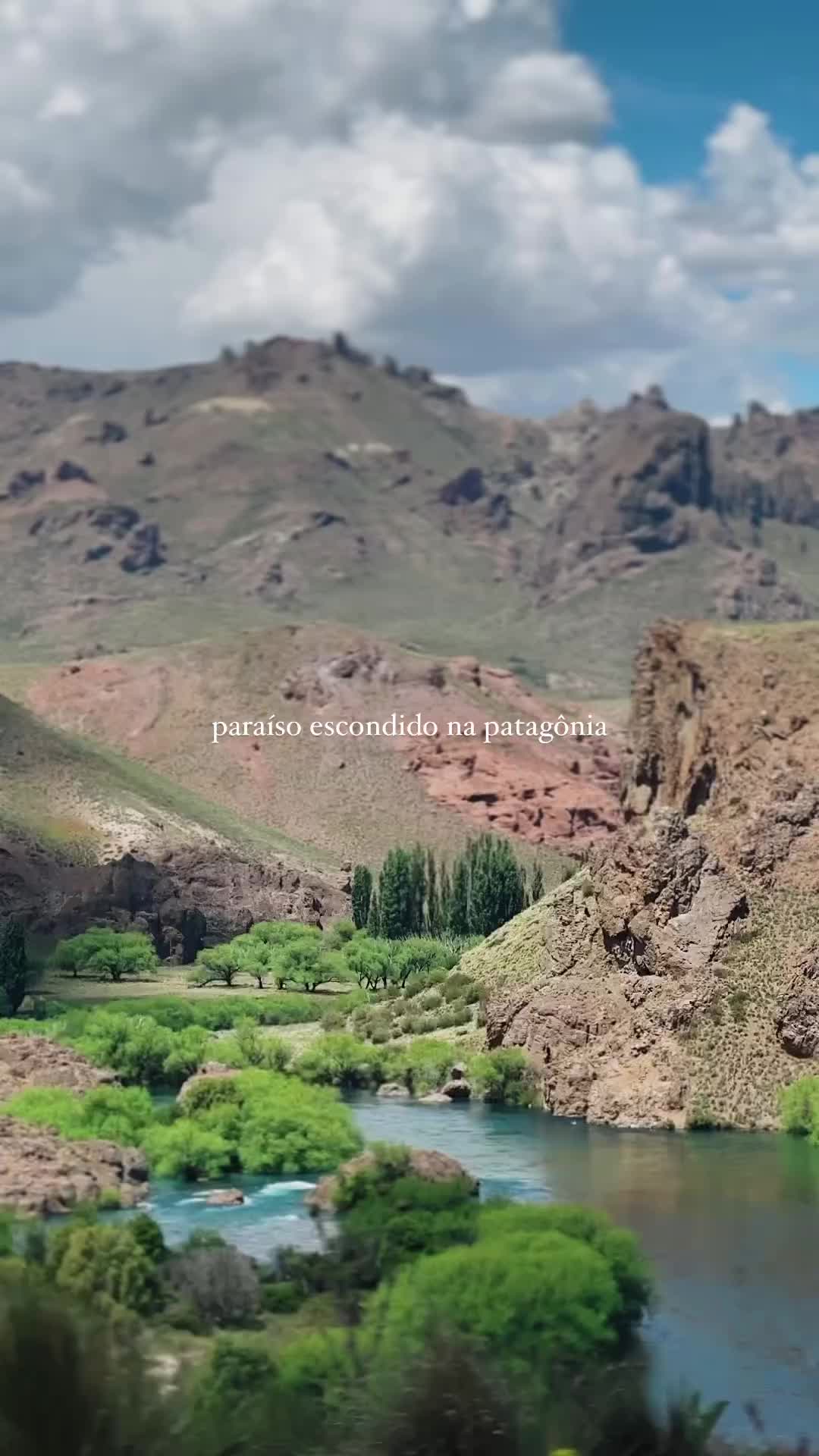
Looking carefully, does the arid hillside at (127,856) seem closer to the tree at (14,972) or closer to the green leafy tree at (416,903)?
the green leafy tree at (416,903)

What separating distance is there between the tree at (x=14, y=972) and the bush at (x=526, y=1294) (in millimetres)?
73699

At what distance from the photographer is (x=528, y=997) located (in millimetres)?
97688

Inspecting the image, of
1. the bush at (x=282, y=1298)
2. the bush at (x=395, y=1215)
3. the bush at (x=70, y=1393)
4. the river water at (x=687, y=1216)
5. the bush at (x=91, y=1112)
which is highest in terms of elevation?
the bush at (x=70, y=1393)

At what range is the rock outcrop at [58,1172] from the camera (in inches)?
2562

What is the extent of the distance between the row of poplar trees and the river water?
172 ft

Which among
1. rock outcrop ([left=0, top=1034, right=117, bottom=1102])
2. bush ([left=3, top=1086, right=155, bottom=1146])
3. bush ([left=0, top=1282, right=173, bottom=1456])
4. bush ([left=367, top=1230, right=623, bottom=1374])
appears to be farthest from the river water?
bush ([left=0, top=1282, right=173, bottom=1456])

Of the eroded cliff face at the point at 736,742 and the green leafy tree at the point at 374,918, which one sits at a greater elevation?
the eroded cliff face at the point at 736,742

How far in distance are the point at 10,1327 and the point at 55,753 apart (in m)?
163

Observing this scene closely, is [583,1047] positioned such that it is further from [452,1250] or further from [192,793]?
[192,793]

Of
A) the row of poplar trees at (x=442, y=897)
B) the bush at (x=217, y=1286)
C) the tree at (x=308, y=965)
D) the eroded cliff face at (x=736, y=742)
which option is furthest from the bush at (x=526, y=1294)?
the row of poplar trees at (x=442, y=897)

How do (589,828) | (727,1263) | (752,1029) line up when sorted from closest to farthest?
(727,1263), (752,1029), (589,828)

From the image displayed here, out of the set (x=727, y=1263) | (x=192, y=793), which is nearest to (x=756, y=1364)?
(x=727, y=1263)

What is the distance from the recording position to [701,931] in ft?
303

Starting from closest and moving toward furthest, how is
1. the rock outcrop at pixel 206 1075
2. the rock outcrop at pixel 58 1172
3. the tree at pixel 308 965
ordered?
the rock outcrop at pixel 58 1172 → the rock outcrop at pixel 206 1075 → the tree at pixel 308 965
